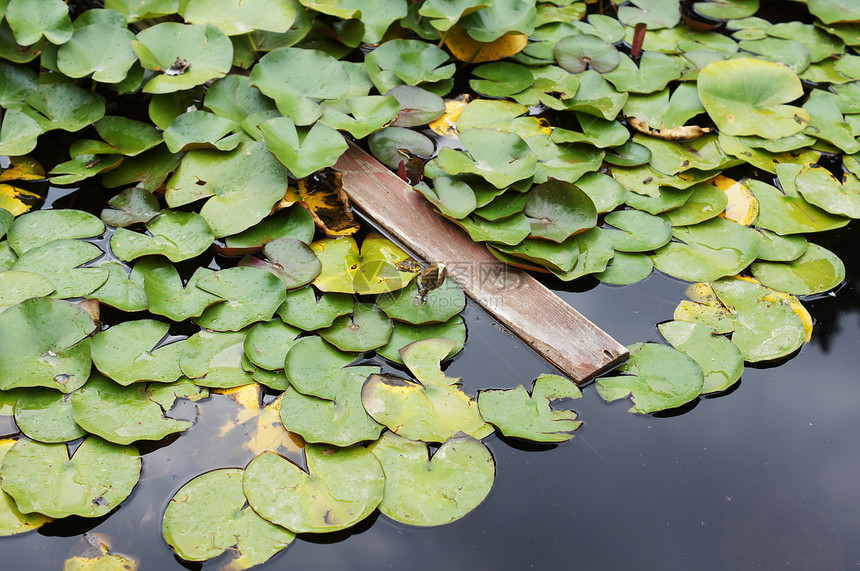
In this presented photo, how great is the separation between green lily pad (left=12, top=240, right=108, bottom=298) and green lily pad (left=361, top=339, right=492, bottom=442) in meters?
0.97

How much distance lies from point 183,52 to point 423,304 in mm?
1421

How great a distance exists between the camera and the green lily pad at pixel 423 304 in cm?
192

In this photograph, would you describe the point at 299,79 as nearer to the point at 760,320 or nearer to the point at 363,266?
the point at 363,266

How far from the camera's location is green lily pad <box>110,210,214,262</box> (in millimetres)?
2012

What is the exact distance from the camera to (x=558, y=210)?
2.17m

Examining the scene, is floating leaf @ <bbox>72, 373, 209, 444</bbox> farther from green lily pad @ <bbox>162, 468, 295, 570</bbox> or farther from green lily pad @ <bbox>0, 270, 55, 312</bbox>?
green lily pad @ <bbox>0, 270, 55, 312</bbox>

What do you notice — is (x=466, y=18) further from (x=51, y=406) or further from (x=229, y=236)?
(x=51, y=406)

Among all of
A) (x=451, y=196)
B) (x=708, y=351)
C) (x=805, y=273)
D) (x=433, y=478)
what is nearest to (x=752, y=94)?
(x=805, y=273)

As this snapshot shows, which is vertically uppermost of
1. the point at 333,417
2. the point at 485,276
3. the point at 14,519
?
the point at 485,276

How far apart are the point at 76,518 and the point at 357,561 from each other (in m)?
0.72

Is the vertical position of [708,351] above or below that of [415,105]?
below

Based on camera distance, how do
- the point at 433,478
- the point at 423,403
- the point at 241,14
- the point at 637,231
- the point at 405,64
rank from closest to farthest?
the point at 433,478 < the point at 423,403 < the point at 637,231 < the point at 241,14 < the point at 405,64

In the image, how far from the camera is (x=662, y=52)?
296cm

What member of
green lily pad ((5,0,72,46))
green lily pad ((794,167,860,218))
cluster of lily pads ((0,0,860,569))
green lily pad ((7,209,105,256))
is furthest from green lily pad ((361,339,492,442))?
green lily pad ((5,0,72,46))
